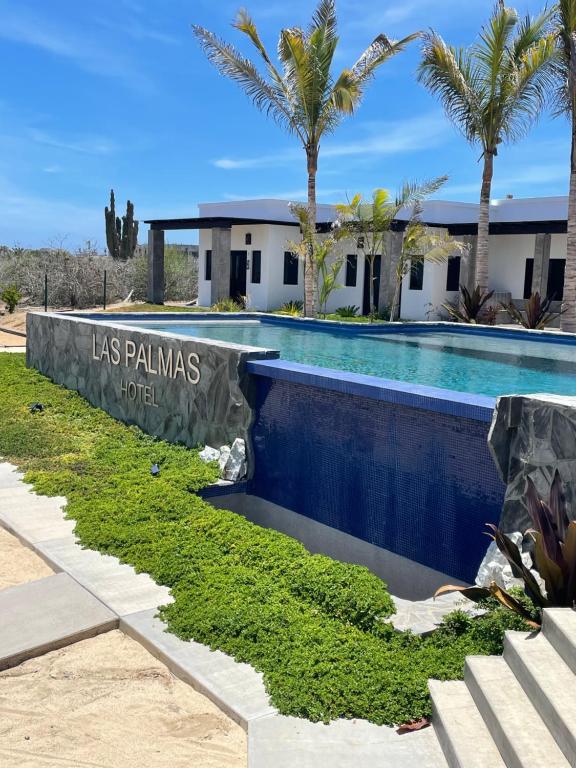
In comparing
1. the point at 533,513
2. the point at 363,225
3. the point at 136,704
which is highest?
the point at 363,225

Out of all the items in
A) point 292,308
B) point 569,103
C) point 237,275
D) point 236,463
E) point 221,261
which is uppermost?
point 569,103

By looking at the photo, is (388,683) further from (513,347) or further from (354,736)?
(513,347)

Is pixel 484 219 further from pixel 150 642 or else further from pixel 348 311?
pixel 150 642

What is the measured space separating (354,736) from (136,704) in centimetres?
130

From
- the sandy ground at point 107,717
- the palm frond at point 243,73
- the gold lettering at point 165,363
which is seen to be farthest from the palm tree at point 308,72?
the sandy ground at point 107,717

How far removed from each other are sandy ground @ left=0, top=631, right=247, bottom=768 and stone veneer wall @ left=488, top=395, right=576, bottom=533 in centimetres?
284

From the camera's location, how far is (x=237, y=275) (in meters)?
32.1

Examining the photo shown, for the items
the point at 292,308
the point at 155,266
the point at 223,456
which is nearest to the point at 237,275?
the point at 155,266

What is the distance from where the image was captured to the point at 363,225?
24.9 m

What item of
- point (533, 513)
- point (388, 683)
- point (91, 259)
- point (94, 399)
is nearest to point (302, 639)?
point (388, 683)

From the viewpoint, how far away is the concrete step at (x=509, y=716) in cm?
383

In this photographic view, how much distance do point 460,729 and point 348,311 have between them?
24.5 m

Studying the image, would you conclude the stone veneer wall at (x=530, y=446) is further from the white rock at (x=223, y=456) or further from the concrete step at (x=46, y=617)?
the white rock at (x=223, y=456)

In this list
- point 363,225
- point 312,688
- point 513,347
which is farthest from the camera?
point 363,225
